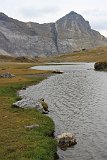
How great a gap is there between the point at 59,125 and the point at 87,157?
1379 cm

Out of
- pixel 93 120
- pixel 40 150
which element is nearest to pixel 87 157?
pixel 40 150

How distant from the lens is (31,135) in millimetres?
40000

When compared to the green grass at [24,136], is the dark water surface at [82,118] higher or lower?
lower

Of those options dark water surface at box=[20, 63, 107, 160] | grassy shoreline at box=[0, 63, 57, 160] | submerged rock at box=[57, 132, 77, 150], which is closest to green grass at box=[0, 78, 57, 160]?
grassy shoreline at box=[0, 63, 57, 160]

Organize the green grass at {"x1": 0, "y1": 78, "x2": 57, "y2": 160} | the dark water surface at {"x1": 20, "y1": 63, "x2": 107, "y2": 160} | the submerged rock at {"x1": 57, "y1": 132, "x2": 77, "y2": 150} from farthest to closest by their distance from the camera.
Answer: the submerged rock at {"x1": 57, "y1": 132, "x2": 77, "y2": 150} < the dark water surface at {"x1": 20, "y1": 63, "x2": 107, "y2": 160} < the green grass at {"x1": 0, "y1": 78, "x2": 57, "y2": 160}

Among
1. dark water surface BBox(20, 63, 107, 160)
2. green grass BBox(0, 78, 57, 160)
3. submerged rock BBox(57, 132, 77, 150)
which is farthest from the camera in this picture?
submerged rock BBox(57, 132, 77, 150)

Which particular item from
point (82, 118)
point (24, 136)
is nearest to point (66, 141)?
point (24, 136)

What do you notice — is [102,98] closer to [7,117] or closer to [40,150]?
[7,117]

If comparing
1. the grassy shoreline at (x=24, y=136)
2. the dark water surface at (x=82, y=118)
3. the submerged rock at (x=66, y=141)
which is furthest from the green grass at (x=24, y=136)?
the dark water surface at (x=82, y=118)

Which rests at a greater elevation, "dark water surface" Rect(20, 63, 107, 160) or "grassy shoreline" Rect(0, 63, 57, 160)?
"grassy shoreline" Rect(0, 63, 57, 160)

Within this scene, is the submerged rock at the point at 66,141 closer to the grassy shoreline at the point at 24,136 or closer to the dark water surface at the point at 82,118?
the dark water surface at the point at 82,118

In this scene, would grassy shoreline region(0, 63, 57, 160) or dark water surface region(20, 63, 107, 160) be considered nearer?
grassy shoreline region(0, 63, 57, 160)

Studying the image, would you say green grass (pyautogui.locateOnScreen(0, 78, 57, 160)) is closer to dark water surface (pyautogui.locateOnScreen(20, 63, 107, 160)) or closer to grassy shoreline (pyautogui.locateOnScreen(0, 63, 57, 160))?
grassy shoreline (pyautogui.locateOnScreen(0, 63, 57, 160))

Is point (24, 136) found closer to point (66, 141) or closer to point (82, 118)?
point (66, 141)
